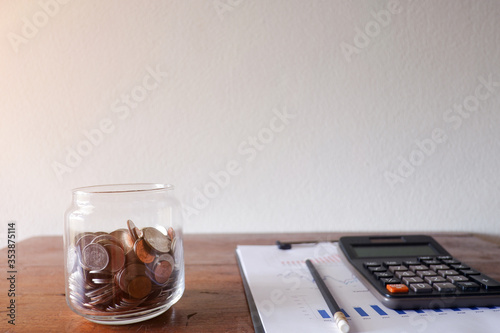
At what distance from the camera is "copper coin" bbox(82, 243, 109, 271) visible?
400 mm

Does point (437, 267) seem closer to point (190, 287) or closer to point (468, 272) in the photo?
point (468, 272)

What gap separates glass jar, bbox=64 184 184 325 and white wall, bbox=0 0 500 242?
489mm

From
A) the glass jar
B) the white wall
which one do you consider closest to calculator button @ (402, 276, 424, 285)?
the glass jar

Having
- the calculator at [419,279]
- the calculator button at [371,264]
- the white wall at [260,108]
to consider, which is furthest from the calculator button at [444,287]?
the white wall at [260,108]

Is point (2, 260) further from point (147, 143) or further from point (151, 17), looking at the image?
point (151, 17)

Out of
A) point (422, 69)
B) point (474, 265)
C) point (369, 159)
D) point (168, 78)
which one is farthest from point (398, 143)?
point (168, 78)

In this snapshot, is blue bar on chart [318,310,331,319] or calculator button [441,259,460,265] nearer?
blue bar on chart [318,310,331,319]

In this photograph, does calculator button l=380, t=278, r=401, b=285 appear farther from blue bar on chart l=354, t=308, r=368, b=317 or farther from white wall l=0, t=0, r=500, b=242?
white wall l=0, t=0, r=500, b=242

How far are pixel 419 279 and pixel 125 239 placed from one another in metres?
0.38

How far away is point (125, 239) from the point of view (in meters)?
0.41

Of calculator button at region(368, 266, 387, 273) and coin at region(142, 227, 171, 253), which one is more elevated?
coin at region(142, 227, 171, 253)

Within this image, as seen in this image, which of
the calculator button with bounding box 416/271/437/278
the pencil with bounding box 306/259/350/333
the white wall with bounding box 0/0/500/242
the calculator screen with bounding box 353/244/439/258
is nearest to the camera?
the pencil with bounding box 306/259/350/333

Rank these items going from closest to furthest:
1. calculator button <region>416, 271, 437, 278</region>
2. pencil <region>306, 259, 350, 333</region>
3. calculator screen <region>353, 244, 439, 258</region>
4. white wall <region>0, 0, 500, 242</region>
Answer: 1. pencil <region>306, 259, 350, 333</region>
2. calculator button <region>416, 271, 437, 278</region>
3. calculator screen <region>353, 244, 439, 258</region>
4. white wall <region>0, 0, 500, 242</region>

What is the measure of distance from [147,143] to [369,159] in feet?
1.86
